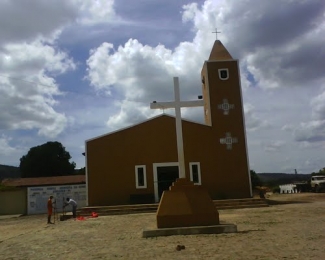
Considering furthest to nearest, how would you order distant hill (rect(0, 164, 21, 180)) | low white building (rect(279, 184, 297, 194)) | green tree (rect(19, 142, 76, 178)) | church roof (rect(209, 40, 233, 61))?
distant hill (rect(0, 164, 21, 180)) < green tree (rect(19, 142, 76, 178)) < low white building (rect(279, 184, 297, 194)) < church roof (rect(209, 40, 233, 61))

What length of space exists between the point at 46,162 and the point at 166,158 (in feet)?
112

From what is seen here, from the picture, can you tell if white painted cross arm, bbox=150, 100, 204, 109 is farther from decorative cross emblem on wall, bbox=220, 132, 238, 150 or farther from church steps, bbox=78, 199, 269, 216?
decorative cross emblem on wall, bbox=220, 132, 238, 150

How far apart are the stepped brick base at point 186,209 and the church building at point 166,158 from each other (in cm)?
1544

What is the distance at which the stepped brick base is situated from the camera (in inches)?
484

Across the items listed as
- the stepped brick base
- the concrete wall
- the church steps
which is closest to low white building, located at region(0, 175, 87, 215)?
the concrete wall

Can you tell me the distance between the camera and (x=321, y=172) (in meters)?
65.6

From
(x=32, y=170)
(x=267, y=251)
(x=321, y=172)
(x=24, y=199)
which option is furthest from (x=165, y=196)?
(x=321, y=172)

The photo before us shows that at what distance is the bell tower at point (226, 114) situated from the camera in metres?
28.5

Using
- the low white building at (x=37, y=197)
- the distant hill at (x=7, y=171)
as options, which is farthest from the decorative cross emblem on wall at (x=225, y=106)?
the distant hill at (x=7, y=171)

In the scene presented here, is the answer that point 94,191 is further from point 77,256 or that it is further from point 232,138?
point 77,256

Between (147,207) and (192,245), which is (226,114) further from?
(192,245)

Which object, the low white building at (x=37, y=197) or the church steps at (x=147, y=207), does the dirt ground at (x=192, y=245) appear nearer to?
the church steps at (x=147, y=207)

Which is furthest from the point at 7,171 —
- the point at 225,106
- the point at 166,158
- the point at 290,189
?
the point at 225,106

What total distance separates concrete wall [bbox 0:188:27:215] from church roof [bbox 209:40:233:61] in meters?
18.2
